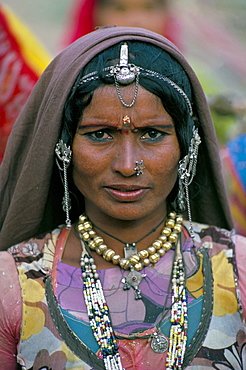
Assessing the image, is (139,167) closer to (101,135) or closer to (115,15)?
(101,135)

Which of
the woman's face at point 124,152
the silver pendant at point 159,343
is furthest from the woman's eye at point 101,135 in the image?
the silver pendant at point 159,343

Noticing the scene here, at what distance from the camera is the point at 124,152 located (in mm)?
2096

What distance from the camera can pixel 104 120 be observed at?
2100 mm

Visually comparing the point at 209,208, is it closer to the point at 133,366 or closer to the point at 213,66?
the point at 133,366

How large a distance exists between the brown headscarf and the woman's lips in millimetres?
310

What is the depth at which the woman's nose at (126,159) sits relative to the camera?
6.76 ft

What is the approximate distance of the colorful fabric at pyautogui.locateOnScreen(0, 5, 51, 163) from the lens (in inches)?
146

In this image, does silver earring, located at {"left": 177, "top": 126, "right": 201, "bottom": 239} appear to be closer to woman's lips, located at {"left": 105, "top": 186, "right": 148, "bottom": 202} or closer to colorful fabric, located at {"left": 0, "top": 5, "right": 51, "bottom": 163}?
woman's lips, located at {"left": 105, "top": 186, "right": 148, "bottom": 202}

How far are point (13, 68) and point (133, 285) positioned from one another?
2047 mm

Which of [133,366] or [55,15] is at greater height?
[55,15]

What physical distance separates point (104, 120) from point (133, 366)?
0.92m

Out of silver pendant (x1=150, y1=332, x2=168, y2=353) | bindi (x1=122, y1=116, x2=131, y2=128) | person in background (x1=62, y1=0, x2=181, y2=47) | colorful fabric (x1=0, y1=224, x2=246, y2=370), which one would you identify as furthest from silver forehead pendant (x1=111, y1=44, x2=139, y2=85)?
person in background (x1=62, y1=0, x2=181, y2=47)

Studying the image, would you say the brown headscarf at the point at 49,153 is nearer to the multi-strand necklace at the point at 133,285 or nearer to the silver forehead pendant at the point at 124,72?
the silver forehead pendant at the point at 124,72

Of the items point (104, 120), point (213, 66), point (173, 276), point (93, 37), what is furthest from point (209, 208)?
point (213, 66)
